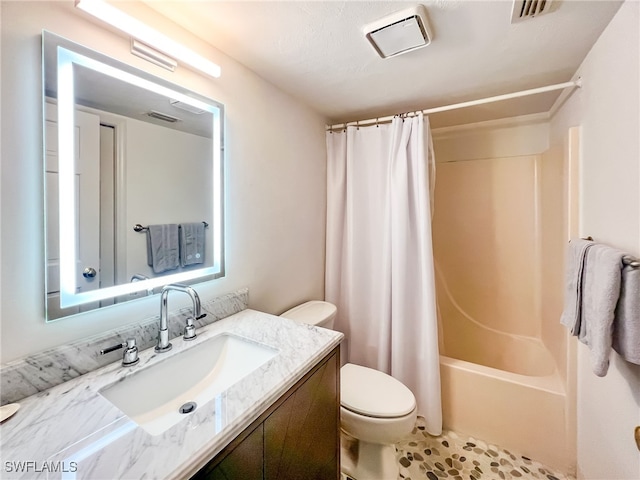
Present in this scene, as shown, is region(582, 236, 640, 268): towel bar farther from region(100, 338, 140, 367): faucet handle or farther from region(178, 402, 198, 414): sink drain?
region(100, 338, 140, 367): faucet handle

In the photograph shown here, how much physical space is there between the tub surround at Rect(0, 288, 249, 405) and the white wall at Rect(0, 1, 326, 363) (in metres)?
0.04

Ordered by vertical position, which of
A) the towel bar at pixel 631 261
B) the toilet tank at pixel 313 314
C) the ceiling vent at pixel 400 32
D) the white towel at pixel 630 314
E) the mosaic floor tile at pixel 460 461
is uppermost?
the ceiling vent at pixel 400 32

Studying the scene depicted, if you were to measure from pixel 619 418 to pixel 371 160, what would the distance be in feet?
5.89

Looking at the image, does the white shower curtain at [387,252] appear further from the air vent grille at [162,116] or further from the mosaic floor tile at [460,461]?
the air vent grille at [162,116]

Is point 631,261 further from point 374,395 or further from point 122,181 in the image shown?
point 122,181

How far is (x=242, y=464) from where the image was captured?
28.5 inches

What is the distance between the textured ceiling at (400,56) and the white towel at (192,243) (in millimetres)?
845

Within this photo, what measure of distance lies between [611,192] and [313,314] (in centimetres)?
155

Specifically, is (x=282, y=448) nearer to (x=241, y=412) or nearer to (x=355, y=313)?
(x=241, y=412)

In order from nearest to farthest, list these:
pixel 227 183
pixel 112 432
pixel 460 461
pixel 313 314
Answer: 1. pixel 112 432
2. pixel 227 183
3. pixel 460 461
4. pixel 313 314

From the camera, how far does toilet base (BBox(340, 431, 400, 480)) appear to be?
1447mm

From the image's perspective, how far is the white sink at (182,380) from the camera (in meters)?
0.89

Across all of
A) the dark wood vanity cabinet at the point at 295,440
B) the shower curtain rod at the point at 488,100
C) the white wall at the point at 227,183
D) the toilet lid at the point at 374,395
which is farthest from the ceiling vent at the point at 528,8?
the toilet lid at the point at 374,395

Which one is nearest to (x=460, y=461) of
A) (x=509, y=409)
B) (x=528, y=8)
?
(x=509, y=409)
